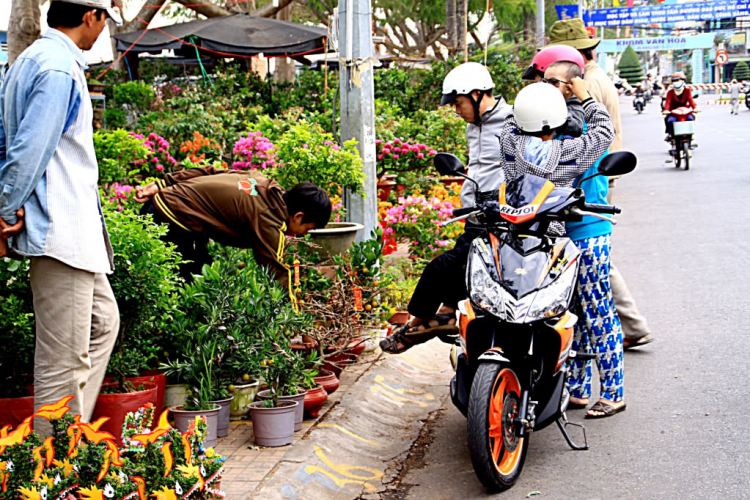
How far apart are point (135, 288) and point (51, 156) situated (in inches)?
39.8

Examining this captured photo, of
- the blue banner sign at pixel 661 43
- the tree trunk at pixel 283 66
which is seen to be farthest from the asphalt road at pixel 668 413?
the blue banner sign at pixel 661 43

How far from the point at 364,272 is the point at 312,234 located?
719mm

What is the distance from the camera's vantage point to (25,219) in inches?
136

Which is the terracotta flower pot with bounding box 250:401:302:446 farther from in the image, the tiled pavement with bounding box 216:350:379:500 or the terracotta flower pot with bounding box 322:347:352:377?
the terracotta flower pot with bounding box 322:347:352:377

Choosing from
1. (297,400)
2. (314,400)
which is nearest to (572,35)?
(314,400)

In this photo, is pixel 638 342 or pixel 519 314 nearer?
pixel 519 314

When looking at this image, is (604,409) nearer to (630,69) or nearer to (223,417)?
(223,417)

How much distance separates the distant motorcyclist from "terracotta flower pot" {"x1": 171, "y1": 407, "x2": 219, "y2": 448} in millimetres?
16062

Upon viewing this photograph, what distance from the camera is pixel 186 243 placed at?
5.74 metres

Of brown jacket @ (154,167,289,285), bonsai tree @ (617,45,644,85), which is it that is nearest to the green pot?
brown jacket @ (154,167,289,285)

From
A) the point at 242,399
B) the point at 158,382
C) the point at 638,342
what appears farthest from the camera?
the point at 638,342

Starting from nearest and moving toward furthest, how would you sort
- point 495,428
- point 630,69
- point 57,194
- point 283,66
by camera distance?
point 57,194 → point 495,428 → point 283,66 → point 630,69

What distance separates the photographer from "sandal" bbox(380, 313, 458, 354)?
5262 mm

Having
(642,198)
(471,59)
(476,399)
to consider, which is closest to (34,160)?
(476,399)
